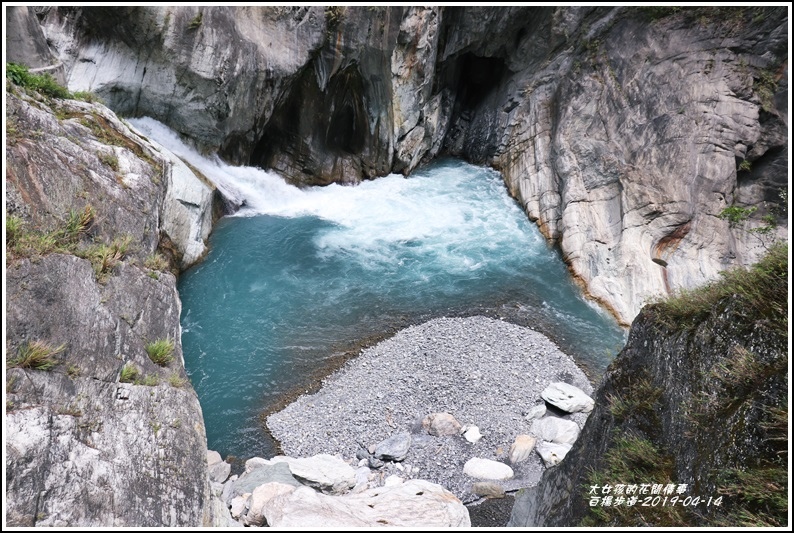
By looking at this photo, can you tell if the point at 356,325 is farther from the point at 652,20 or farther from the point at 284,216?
the point at 652,20

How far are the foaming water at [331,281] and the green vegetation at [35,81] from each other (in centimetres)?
464

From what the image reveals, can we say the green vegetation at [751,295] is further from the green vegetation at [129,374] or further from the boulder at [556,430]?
the green vegetation at [129,374]

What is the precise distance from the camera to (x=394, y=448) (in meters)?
8.73

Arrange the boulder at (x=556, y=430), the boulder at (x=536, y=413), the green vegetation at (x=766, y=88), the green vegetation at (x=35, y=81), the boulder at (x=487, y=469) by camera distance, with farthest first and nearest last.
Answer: the green vegetation at (x=766, y=88) → the boulder at (x=536, y=413) → the green vegetation at (x=35, y=81) → the boulder at (x=556, y=430) → the boulder at (x=487, y=469)

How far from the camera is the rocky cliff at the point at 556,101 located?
14.2 metres

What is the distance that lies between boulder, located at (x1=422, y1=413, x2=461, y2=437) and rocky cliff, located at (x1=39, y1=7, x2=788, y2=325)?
283 inches

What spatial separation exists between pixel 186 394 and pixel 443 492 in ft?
14.4

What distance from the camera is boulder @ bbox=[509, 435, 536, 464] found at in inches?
342

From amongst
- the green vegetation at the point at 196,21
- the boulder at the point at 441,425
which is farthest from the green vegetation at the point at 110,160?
the boulder at the point at 441,425

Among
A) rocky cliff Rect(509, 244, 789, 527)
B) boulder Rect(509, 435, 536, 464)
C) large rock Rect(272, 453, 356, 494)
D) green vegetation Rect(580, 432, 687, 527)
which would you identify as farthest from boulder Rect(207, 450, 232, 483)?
green vegetation Rect(580, 432, 687, 527)

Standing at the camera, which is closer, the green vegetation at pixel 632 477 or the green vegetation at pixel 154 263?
the green vegetation at pixel 632 477

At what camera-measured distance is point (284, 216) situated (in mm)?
17766

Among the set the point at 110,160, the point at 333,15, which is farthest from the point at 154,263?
the point at 333,15

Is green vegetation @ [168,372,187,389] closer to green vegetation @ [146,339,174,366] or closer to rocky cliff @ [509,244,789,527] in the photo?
green vegetation @ [146,339,174,366]
